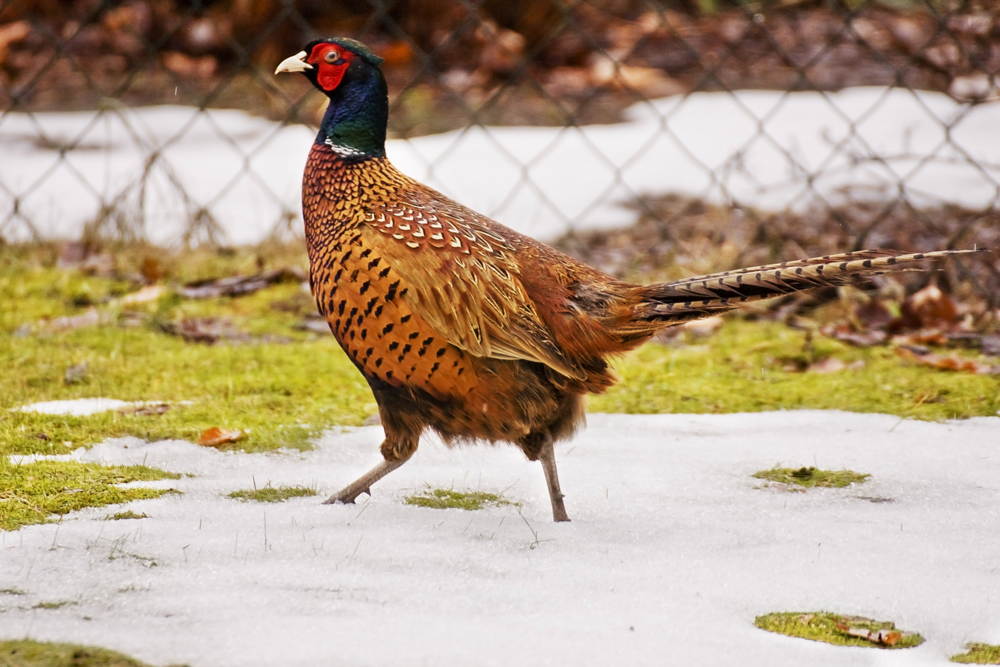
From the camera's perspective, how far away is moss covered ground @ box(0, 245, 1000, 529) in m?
3.45

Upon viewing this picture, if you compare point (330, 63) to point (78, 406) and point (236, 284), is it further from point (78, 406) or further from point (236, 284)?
point (236, 284)

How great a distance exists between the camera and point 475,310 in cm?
288

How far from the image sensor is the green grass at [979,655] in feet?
6.91

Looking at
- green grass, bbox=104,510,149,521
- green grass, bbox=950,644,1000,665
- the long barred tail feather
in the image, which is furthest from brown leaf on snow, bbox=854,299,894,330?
green grass, bbox=104,510,149,521

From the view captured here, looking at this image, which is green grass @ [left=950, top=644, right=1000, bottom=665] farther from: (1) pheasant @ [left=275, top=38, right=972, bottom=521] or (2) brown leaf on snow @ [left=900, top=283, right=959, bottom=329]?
(2) brown leaf on snow @ [left=900, top=283, right=959, bottom=329]

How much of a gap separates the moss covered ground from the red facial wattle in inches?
44.5

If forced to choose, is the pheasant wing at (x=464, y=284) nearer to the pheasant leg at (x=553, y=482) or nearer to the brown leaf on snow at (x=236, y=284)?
the pheasant leg at (x=553, y=482)

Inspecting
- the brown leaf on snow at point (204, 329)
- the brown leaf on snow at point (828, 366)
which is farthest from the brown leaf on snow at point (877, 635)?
the brown leaf on snow at point (204, 329)

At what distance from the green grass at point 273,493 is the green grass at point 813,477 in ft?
4.40

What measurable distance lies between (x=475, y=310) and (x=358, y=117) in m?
0.80

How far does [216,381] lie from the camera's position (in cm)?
412

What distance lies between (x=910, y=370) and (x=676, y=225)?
2.57 metres

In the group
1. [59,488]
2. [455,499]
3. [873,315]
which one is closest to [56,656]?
[59,488]

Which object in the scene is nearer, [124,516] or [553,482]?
[124,516]
